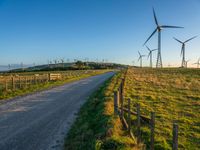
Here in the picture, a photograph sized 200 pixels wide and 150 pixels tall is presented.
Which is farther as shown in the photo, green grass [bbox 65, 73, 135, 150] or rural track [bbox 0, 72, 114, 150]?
rural track [bbox 0, 72, 114, 150]

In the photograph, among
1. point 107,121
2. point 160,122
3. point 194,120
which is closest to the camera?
point 107,121

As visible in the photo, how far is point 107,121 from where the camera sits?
9.80 m

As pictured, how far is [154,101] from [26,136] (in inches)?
457

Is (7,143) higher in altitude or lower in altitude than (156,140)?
higher

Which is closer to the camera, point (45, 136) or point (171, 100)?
point (45, 136)

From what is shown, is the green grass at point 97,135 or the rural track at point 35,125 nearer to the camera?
the green grass at point 97,135

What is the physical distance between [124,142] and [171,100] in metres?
12.2

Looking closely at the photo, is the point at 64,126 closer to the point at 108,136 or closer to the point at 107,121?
the point at 107,121

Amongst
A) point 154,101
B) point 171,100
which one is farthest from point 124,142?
point 171,100

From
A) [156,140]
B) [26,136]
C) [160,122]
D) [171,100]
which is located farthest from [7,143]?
[171,100]

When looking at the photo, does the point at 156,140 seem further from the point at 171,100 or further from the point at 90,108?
the point at 171,100

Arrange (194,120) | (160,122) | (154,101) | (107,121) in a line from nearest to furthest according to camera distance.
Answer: (107,121) < (160,122) < (194,120) < (154,101)

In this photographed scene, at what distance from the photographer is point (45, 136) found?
8633 mm

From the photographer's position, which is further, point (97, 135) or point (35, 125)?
point (35, 125)
